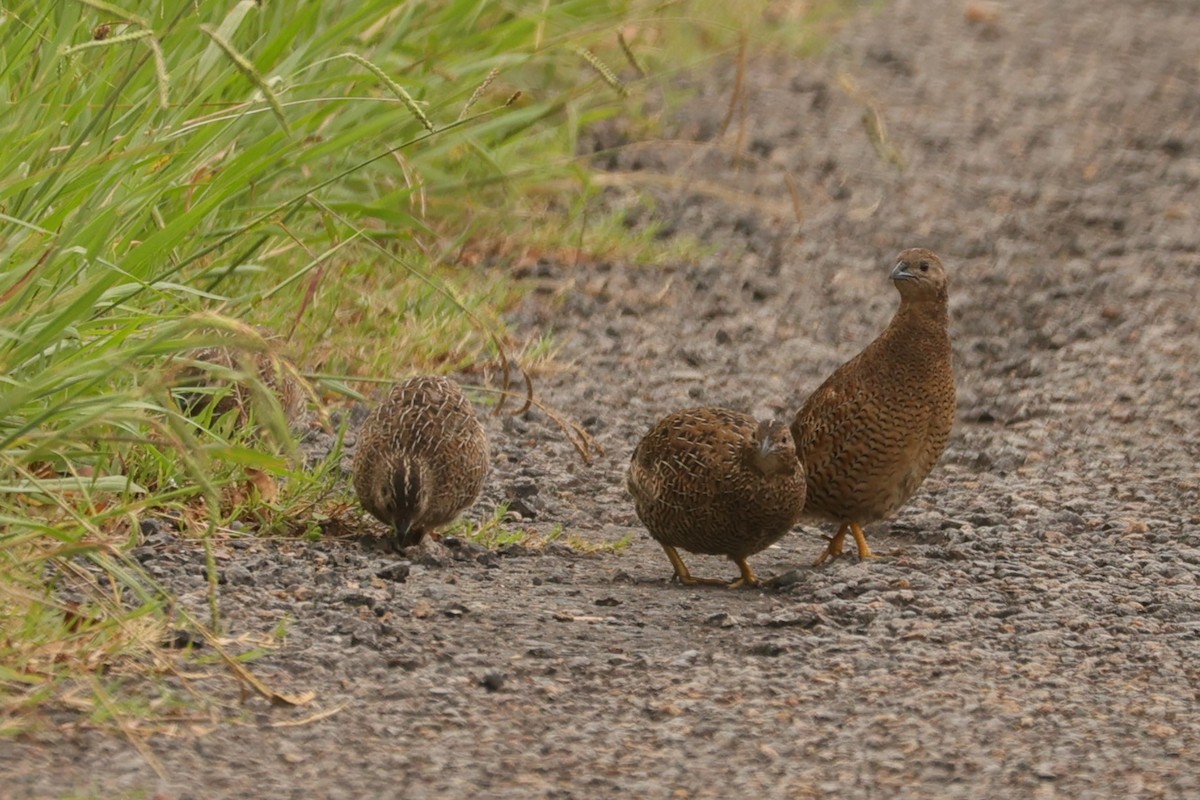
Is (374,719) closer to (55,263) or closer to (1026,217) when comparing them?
(55,263)

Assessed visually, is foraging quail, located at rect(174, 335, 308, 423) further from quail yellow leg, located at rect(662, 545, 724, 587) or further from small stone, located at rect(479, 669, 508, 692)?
small stone, located at rect(479, 669, 508, 692)

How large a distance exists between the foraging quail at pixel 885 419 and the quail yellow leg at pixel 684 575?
0.52 meters

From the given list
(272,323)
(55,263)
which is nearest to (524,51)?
(272,323)

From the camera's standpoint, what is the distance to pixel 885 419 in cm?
625

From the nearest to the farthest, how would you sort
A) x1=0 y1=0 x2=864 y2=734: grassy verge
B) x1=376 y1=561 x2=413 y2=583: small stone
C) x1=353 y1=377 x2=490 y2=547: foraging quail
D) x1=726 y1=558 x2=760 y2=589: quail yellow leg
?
x1=0 y1=0 x2=864 y2=734: grassy verge → x1=376 y1=561 x2=413 y2=583: small stone → x1=353 y1=377 x2=490 y2=547: foraging quail → x1=726 y1=558 x2=760 y2=589: quail yellow leg

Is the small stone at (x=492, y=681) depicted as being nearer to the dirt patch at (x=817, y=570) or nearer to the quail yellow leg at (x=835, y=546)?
the dirt patch at (x=817, y=570)

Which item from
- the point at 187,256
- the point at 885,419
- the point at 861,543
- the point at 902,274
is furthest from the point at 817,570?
the point at 187,256

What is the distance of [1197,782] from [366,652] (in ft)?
6.54

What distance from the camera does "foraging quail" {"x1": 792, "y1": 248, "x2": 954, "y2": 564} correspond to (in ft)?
20.5

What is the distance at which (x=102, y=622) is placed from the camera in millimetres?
4457

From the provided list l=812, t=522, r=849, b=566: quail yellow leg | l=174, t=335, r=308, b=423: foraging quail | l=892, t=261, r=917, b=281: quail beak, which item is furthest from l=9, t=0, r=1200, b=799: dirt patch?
l=892, t=261, r=917, b=281: quail beak

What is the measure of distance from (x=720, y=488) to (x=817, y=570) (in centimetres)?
44

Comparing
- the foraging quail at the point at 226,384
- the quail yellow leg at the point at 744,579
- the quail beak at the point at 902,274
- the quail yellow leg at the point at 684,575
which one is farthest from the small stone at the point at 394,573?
the quail beak at the point at 902,274

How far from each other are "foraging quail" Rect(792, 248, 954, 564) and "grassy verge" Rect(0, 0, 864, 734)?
1.21 metres
